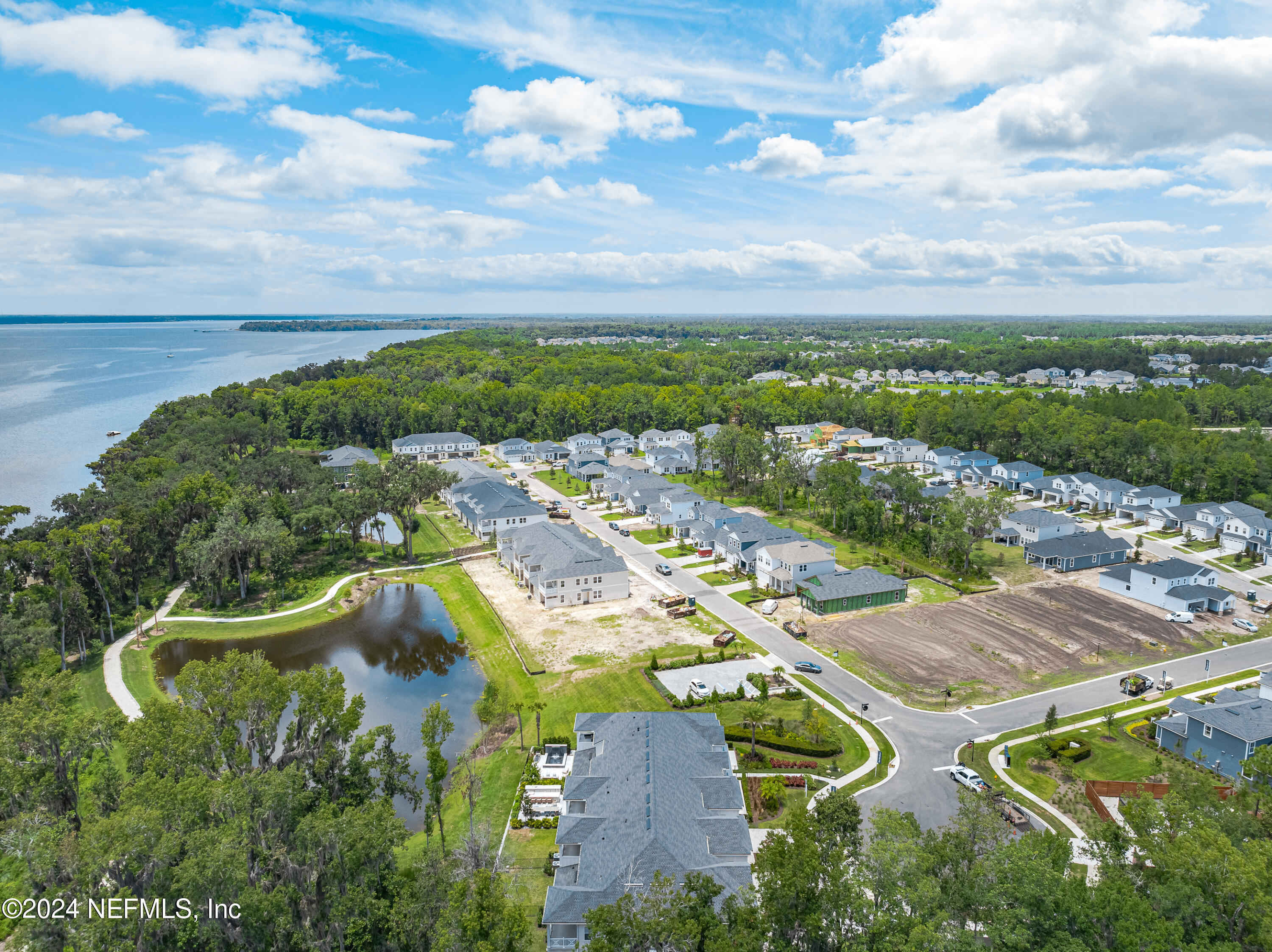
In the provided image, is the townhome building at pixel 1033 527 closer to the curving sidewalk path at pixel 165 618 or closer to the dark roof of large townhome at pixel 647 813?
the dark roof of large townhome at pixel 647 813

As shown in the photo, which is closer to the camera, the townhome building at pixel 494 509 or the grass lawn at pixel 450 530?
the townhome building at pixel 494 509

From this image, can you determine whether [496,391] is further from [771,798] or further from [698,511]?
[771,798]

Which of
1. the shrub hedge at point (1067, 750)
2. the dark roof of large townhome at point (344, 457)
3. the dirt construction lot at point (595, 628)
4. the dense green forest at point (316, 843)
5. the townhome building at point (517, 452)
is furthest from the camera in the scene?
the townhome building at point (517, 452)

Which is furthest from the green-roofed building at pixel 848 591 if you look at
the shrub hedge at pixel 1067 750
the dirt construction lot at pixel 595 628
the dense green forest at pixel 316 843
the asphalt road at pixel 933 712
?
the shrub hedge at pixel 1067 750

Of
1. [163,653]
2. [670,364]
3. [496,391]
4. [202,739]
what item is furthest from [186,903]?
[670,364]

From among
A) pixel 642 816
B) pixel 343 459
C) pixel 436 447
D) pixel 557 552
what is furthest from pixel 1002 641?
pixel 436 447

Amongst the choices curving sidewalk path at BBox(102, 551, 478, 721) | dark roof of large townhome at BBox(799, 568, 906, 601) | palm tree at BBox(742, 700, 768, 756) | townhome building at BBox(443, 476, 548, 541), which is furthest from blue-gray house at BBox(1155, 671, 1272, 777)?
curving sidewalk path at BBox(102, 551, 478, 721)

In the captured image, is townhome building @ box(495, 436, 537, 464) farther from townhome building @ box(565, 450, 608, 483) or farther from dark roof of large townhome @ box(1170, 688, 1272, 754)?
dark roof of large townhome @ box(1170, 688, 1272, 754)
